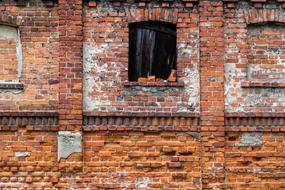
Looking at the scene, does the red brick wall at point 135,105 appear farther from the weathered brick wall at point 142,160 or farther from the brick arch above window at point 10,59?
the brick arch above window at point 10,59

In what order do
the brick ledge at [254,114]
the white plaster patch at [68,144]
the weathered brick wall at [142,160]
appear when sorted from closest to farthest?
the white plaster patch at [68,144]
the weathered brick wall at [142,160]
the brick ledge at [254,114]

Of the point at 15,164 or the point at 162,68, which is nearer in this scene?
the point at 15,164

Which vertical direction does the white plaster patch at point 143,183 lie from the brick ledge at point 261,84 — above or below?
below

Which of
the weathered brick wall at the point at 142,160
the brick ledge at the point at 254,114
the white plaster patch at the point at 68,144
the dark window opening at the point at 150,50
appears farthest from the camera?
the dark window opening at the point at 150,50

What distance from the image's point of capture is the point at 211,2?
26.3 feet

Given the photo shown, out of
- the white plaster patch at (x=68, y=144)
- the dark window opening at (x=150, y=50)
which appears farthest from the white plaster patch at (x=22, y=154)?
the dark window opening at (x=150, y=50)

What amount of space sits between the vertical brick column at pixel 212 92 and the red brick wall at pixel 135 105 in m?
0.02

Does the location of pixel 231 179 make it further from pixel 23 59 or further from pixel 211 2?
pixel 23 59

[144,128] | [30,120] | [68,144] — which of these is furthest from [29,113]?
[144,128]

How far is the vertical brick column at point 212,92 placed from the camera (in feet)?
25.5

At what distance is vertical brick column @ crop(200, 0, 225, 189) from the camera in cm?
778

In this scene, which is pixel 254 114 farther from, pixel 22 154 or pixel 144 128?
pixel 22 154

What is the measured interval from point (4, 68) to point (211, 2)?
4360mm

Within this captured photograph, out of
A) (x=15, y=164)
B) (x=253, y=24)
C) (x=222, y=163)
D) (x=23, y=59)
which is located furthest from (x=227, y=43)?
(x=15, y=164)
